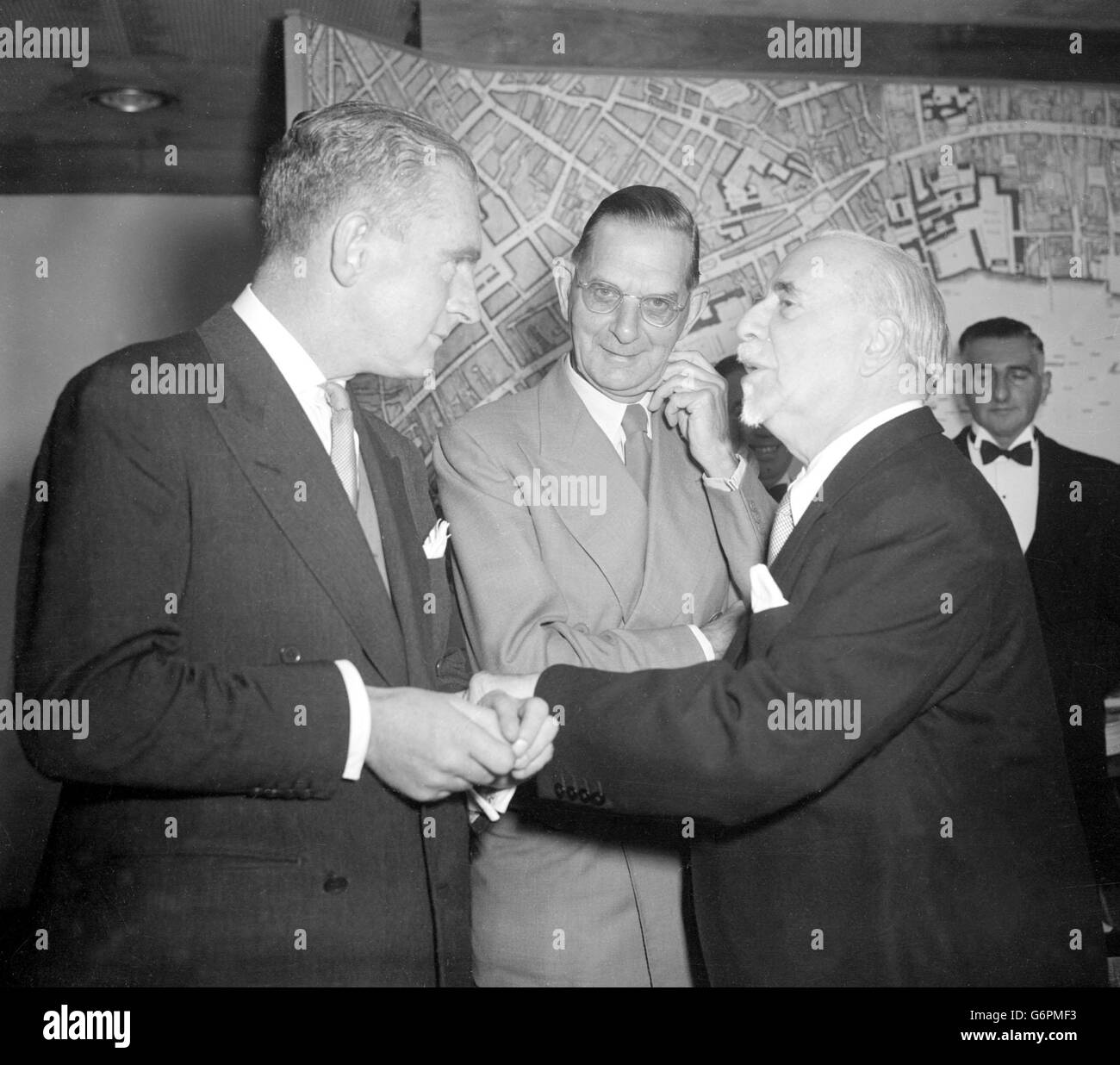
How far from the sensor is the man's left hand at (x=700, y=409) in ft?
8.93

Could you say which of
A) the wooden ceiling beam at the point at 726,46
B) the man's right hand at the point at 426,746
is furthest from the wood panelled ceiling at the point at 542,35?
the man's right hand at the point at 426,746

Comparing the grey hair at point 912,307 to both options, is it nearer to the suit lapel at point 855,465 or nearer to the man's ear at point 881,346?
the man's ear at point 881,346

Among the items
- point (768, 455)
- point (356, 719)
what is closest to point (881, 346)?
point (356, 719)

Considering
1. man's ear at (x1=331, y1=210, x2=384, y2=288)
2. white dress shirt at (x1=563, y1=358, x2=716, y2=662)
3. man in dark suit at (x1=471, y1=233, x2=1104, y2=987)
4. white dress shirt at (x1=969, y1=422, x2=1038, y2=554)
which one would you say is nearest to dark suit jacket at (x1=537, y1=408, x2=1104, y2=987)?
man in dark suit at (x1=471, y1=233, x2=1104, y2=987)

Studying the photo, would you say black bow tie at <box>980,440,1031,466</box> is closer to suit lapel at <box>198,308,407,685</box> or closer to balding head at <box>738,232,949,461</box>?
balding head at <box>738,232,949,461</box>

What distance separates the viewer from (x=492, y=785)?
7.39 ft

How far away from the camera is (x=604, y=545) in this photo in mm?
2566

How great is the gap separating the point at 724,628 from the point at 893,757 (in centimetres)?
55

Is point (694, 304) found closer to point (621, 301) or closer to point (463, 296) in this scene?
point (621, 301)

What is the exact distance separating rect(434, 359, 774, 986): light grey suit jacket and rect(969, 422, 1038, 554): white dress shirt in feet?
5.93

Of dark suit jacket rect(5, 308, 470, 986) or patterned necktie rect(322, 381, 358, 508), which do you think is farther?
patterned necktie rect(322, 381, 358, 508)

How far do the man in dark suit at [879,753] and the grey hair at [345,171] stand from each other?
36.9 inches

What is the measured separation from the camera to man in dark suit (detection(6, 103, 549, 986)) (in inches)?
68.1

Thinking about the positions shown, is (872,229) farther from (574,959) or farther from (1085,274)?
(574,959)
